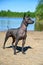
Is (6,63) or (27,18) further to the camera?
(27,18)

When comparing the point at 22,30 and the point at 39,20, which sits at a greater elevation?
the point at 22,30

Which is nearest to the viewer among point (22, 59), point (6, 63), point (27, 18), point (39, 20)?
point (6, 63)

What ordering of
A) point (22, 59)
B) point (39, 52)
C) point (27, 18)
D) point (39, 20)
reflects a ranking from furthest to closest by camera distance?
1. point (39, 20)
2. point (39, 52)
3. point (27, 18)
4. point (22, 59)

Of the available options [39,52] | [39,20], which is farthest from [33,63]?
[39,20]

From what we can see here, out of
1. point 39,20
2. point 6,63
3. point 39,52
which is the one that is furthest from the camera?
point 39,20

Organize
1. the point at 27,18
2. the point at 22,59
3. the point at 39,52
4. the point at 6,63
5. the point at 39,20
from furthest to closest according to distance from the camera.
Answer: the point at 39,20, the point at 39,52, the point at 27,18, the point at 22,59, the point at 6,63

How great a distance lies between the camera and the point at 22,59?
32.6ft

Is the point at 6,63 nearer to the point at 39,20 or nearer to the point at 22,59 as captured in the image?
the point at 22,59

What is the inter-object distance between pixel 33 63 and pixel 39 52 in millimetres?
2405

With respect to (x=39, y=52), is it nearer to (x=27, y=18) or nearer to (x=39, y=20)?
(x=27, y=18)

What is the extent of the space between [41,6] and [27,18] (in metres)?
48.0

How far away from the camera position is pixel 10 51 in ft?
38.4

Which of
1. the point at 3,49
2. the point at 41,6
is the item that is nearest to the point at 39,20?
the point at 41,6

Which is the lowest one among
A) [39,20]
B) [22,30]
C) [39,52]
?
[39,20]
